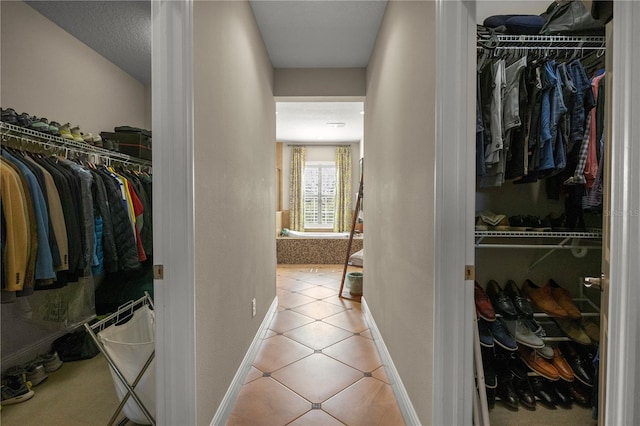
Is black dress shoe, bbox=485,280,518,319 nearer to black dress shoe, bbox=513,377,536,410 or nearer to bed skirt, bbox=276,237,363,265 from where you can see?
black dress shoe, bbox=513,377,536,410

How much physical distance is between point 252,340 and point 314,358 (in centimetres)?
48

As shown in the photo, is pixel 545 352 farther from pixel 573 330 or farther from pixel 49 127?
pixel 49 127

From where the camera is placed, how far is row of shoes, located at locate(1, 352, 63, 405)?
1916 millimetres

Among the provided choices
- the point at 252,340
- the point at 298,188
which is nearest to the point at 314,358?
the point at 252,340

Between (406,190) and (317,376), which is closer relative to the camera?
(406,190)

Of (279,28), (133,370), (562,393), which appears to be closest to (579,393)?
(562,393)

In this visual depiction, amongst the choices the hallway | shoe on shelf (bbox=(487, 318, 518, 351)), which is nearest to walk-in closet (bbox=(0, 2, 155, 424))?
the hallway

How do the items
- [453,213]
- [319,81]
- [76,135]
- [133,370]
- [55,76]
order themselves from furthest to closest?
[319,81]
[55,76]
[76,135]
[133,370]
[453,213]

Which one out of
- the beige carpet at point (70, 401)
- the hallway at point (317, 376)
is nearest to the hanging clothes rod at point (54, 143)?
the beige carpet at point (70, 401)

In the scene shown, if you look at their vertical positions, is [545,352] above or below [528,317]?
below

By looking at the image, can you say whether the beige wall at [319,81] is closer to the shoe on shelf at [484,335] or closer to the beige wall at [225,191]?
the beige wall at [225,191]

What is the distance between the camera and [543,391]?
1870 mm

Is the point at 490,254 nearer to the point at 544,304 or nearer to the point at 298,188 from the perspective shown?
the point at 544,304

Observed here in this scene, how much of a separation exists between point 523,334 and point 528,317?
11 centimetres
